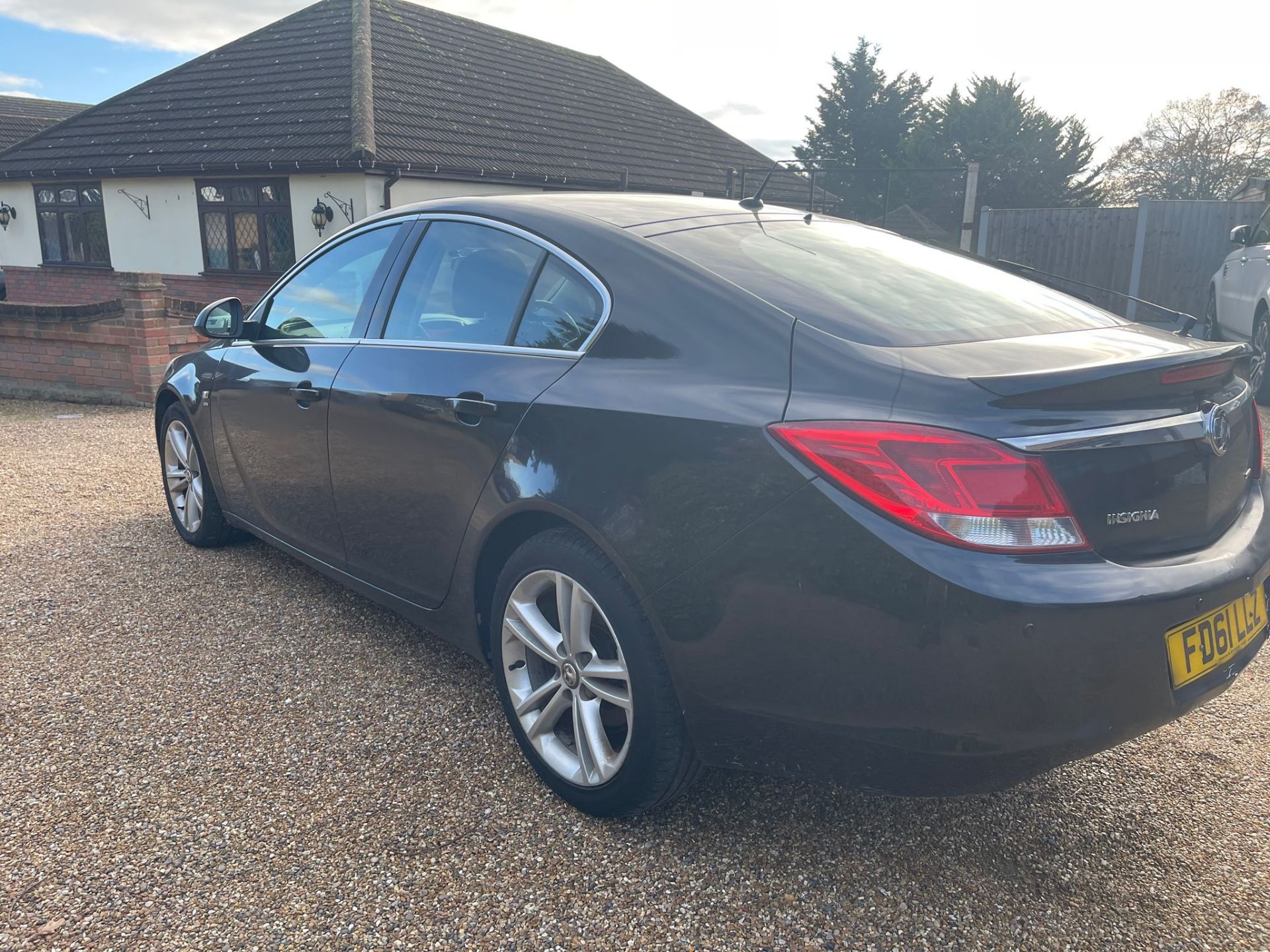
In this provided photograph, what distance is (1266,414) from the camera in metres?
8.53

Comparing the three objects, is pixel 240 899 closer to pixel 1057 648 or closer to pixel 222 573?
pixel 1057 648

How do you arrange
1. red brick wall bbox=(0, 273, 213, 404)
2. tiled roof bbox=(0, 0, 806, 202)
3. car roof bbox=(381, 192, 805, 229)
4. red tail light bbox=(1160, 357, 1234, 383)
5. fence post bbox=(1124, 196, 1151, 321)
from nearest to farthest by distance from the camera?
red tail light bbox=(1160, 357, 1234, 383) < car roof bbox=(381, 192, 805, 229) < red brick wall bbox=(0, 273, 213, 404) < fence post bbox=(1124, 196, 1151, 321) < tiled roof bbox=(0, 0, 806, 202)

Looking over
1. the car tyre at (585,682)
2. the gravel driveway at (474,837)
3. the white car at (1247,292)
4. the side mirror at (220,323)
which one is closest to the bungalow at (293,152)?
the white car at (1247,292)

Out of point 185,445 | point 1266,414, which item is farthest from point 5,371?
point 1266,414

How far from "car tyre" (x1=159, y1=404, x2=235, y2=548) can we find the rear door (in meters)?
1.51

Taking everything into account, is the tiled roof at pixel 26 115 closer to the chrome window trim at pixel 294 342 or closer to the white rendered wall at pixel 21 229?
the white rendered wall at pixel 21 229

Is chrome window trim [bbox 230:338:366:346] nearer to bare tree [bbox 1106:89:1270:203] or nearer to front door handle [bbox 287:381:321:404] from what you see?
front door handle [bbox 287:381:321:404]

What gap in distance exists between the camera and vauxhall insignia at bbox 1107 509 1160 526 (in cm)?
195

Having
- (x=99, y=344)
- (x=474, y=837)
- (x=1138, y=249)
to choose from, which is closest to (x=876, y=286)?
(x=474, y=837)

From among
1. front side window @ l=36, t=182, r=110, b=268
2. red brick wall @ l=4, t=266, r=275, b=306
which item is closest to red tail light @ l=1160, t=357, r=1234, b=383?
red brick wall @ l=4, t=266, r=275, b=306

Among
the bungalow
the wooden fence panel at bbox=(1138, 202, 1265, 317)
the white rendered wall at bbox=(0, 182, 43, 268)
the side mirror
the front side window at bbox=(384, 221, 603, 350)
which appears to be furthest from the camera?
the white rendered wall at bbox=(0, 182, 43, 268)

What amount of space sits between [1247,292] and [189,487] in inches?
372

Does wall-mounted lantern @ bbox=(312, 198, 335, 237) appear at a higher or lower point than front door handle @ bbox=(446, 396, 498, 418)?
higher

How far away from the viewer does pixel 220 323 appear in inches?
158
